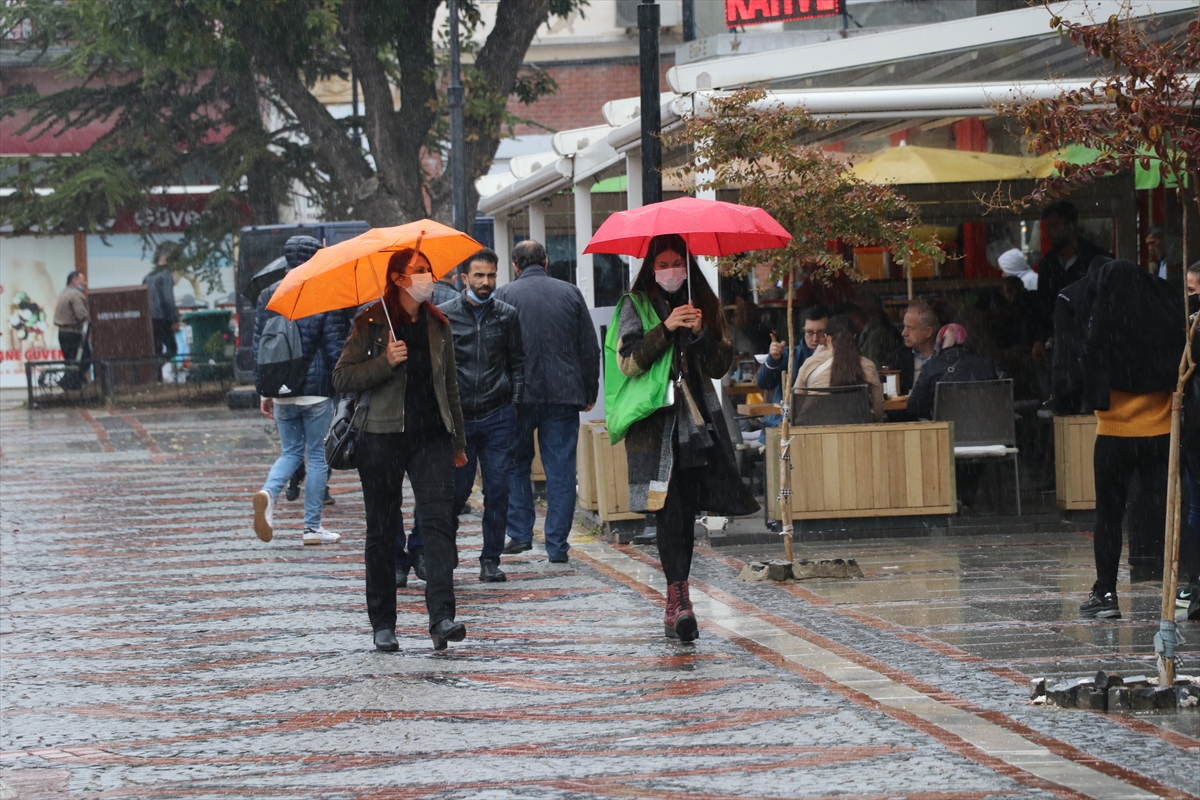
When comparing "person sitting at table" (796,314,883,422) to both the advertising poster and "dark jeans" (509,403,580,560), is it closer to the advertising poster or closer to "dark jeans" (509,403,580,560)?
"dark jeans" (509,403,580,560)

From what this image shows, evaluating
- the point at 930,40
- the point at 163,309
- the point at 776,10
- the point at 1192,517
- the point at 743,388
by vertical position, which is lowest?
the point at 1192,517

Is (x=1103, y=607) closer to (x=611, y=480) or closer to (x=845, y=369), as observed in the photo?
(x=845, y=369)

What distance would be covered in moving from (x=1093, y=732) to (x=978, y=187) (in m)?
9.62

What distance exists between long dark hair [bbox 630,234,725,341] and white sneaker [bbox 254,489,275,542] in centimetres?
431

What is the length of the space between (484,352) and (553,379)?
2.63 feet

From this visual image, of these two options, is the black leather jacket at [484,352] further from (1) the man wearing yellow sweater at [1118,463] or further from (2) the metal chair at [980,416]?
(1) the man wearing yellow sweater at [1118,463]

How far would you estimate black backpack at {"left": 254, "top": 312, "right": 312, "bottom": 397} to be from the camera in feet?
38.4

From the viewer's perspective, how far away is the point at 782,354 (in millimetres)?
12812

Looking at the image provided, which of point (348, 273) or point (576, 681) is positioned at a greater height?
point (348, 273)

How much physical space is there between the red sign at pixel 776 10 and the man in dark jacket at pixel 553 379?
11.7m

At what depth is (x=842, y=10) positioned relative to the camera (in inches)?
854

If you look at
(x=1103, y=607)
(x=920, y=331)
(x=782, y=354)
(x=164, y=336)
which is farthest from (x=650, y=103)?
(x=164, y=336)

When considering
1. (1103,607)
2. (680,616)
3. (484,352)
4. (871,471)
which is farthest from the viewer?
(871,471)

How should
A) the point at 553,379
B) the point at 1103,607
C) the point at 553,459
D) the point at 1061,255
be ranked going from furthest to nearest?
the point at 1061,255
the point at 553,459
the point at 553,379
the point at 1103,607
